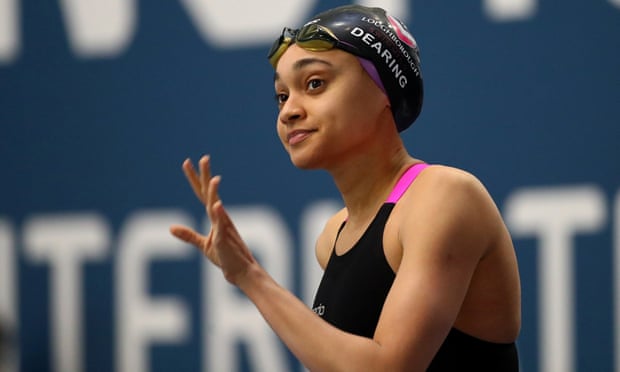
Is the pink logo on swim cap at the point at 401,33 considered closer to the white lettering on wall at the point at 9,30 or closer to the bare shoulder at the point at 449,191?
the bare shoulder at the point at 449,191

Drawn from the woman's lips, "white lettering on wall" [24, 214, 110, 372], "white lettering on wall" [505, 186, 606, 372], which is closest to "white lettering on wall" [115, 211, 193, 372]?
"white lettering on wall" [24, 214, 110, 372]

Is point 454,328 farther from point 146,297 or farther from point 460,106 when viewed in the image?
point 146,297

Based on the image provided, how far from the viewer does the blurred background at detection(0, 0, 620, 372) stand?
3.28 m

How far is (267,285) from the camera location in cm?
156

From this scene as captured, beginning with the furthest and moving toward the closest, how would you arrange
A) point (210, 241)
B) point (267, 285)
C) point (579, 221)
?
point (579, 221) → point (210, 241) → point (267, 285)

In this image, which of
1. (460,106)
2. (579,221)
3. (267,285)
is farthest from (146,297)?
(267,285)

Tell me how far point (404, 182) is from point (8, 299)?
2.73 metres

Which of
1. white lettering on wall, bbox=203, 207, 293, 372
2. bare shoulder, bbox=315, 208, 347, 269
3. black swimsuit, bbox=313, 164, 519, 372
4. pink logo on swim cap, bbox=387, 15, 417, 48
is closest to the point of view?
black swimsuit, bbox=313, 164, 519, 372

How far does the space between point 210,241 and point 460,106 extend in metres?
1.93

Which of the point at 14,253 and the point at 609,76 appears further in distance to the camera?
the point at 14,253

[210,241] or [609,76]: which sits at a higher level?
[609,76]

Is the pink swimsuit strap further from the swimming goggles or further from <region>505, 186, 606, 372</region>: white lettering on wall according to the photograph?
<region>505, 186, 606, 372</region>: white lettering on wall

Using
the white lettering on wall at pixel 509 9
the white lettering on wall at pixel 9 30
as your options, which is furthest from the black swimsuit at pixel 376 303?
the white lettering on wall at pixel 9 30

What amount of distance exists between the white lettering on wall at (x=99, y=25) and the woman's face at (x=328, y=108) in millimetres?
2213
